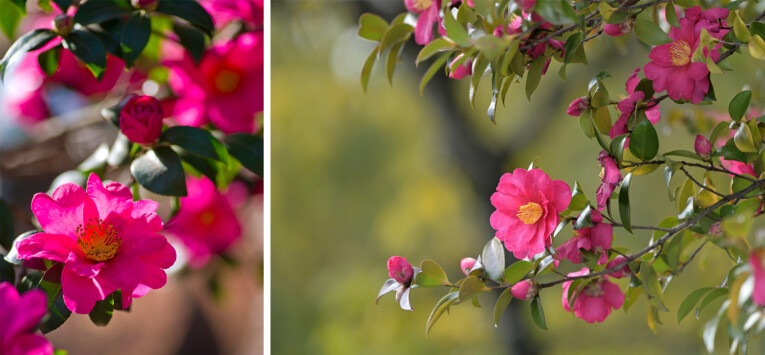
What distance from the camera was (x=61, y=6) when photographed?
606 millimetres

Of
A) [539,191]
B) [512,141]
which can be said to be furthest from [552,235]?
[512,141]

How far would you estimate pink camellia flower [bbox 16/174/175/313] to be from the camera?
0.49 m

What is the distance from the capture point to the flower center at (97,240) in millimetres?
503

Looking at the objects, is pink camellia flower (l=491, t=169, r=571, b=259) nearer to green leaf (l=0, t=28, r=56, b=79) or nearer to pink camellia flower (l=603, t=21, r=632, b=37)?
pink camellia flower (l=603, t=21, r=632, b=37)

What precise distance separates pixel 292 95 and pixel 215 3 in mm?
2431

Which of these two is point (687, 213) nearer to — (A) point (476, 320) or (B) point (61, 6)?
(B) point (61, 6)

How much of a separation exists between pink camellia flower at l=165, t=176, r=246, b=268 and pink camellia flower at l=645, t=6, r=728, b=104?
0.62m

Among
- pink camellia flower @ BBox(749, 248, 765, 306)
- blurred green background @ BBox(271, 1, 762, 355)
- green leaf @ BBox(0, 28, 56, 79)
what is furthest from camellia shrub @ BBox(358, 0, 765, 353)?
blurred green background @ BBox(271, 1, 762, 355)

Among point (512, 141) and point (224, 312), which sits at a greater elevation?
point (224, 312)

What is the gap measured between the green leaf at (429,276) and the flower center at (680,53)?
253mm

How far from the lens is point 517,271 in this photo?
548 mm

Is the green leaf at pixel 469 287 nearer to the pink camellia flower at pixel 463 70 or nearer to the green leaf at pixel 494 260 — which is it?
the green leaf at pixel 494 260

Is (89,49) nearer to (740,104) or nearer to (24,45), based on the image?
(24,45)

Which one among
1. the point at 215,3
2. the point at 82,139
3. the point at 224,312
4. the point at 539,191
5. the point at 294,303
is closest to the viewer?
the point at 539,191
